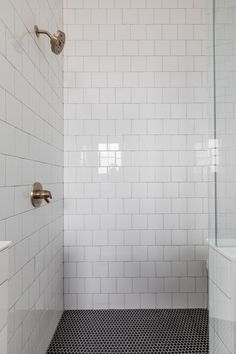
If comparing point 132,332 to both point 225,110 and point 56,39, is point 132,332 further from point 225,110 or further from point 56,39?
point 56,39

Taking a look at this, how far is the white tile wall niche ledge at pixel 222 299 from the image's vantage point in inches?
37.8

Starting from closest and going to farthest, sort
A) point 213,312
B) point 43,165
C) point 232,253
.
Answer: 1. point 232,253
2. point 213,312
3. point 43,165

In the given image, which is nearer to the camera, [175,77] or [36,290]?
[36,290]

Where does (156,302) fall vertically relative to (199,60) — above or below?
below

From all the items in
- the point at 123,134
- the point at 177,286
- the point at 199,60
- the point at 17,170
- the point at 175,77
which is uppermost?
the point at 199,60

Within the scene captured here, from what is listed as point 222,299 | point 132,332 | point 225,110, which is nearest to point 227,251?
point 222,299

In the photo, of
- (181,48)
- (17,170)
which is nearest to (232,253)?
(17,170)

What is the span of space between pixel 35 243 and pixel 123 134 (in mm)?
1069

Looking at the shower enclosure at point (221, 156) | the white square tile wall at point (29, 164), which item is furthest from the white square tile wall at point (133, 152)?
the shower enclosure at point (221, 156)

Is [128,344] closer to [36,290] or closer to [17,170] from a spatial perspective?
[36,290]

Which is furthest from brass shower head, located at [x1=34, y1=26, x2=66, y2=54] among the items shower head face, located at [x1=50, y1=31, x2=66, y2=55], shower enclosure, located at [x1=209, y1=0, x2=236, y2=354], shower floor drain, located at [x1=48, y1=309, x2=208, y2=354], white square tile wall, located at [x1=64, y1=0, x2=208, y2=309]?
shower floor drain, located at [x1=48, y1=309, x2=208, y2=354]

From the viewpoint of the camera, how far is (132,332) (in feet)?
5.95

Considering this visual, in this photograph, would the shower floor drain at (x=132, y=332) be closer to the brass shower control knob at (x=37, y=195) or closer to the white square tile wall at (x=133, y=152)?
the white square tile wall at (x=133, y=152)

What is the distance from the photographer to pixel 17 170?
1193 millimetres
